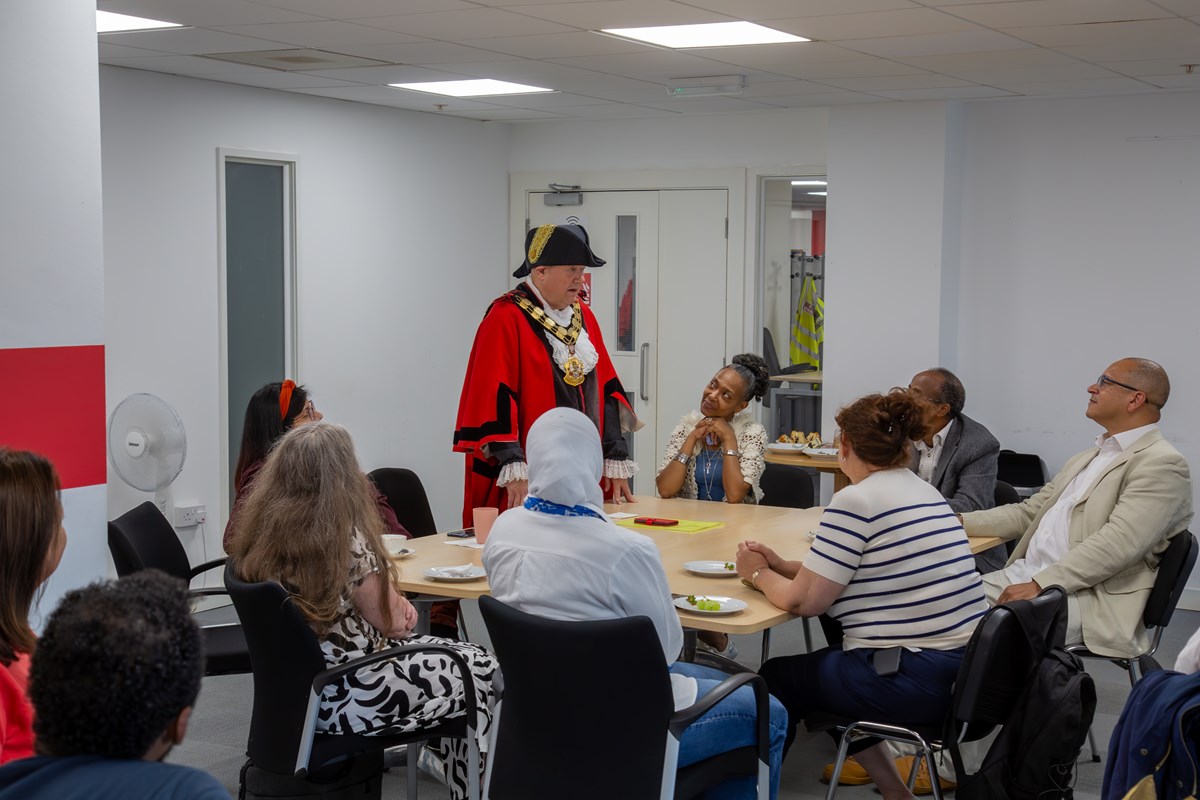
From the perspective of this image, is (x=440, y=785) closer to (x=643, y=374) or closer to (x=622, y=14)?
(x=622, y=14)

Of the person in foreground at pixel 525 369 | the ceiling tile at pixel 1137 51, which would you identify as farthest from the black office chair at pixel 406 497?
the ceiling tile at pixel 1137 51

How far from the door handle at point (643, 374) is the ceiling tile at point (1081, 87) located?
2.73 metres

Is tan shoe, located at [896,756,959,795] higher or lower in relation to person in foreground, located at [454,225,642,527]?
lower

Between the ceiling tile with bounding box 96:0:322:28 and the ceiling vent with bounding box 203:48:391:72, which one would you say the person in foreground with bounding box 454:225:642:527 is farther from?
the ceiling vent with bounding box 203:48:391:72

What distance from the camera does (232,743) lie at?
4.54 meters

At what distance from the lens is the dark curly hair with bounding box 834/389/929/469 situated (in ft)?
11.0

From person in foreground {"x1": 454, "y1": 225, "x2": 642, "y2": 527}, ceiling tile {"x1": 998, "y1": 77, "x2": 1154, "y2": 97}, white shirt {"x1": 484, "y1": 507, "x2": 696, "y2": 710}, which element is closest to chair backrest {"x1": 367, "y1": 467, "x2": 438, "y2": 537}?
person in foreground {"x1": 454, "y1": 225, "x2": 642, "y2": 527}

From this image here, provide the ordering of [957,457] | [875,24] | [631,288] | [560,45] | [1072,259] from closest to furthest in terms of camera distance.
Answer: [875,24], [957,457], [560,45], [1072,259], [631,288]

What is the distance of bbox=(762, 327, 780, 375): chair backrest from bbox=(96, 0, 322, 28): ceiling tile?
4.02 metres

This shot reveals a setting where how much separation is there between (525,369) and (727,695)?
1869 mm

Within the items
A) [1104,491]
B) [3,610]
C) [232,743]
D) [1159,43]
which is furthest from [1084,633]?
[3,610]

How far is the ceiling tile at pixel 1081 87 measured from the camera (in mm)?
6180

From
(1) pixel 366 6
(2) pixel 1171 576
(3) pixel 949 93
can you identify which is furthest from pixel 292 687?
(3) pixel 949 93

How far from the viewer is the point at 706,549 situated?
4.07 metres
